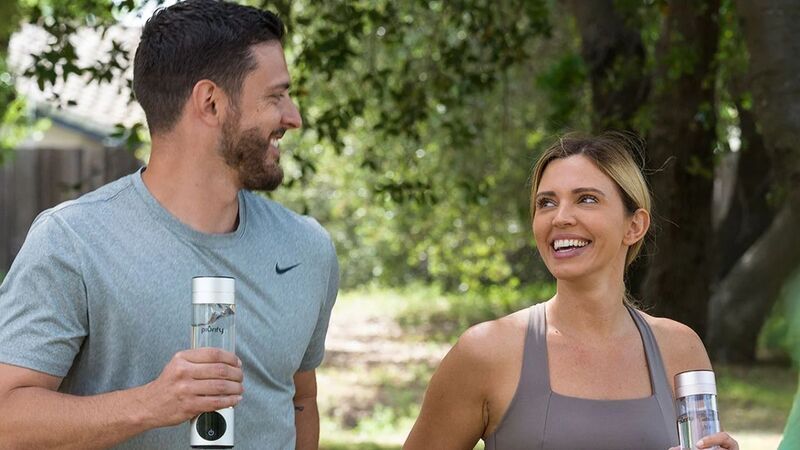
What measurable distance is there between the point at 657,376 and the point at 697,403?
26.3 inches

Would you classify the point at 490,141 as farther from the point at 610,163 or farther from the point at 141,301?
the point at 141,301

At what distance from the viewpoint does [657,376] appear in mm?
3607

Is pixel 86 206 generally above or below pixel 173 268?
above

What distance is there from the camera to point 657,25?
425 inches

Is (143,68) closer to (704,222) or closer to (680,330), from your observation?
(680,330)

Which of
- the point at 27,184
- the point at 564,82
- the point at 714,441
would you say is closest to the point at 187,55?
the point at 714,441

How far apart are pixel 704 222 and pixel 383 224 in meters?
11.8

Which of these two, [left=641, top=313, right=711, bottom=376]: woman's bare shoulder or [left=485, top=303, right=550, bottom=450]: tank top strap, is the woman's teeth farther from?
[left=641, top=313, right=711, bottom=376]: woman's bare shoulder

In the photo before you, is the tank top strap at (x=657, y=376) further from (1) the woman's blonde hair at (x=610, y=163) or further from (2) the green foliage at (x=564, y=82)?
(2) the green foliage at (x=564, y=82)

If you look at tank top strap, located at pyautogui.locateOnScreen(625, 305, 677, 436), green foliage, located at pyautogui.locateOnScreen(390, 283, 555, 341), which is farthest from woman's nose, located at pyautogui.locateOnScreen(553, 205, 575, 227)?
green foliage, located at pyautogui.locateOnScreen(390, 283, 555, 341)

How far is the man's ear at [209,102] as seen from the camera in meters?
3.25

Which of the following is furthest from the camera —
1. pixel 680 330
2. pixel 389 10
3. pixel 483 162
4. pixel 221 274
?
pixel 483 162

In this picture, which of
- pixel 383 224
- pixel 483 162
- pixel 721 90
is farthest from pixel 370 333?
pixel 721 90

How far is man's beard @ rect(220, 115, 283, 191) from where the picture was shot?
3260mm
